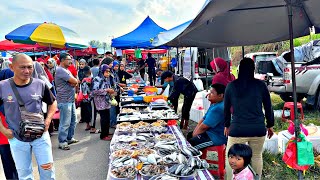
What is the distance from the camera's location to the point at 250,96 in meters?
3.17

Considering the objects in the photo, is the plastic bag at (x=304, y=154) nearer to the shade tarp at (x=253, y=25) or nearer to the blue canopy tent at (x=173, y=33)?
the shade tarp at (x=253, y=25)

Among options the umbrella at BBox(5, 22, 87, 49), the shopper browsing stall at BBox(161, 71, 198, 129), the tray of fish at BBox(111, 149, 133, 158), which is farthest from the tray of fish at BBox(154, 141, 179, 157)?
the umbrella at BBox(5, 22, 87, 49)

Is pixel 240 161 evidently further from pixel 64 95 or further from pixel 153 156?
pixel 64 95

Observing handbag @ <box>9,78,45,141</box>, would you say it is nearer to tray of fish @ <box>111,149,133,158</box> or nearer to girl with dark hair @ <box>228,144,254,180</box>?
tray of fish @ <box>111,149,133,158</box>

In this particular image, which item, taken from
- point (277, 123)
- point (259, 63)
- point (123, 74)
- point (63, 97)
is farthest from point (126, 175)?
point (259, 63)

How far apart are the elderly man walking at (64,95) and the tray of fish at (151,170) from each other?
11.0 ft

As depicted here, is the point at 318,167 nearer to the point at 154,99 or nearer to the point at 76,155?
the point at 154,99

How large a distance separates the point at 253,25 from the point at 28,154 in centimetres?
383

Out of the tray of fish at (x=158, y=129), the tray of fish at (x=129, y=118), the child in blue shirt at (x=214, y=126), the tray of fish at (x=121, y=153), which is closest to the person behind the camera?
the tray of fish at (x=121, y=153)

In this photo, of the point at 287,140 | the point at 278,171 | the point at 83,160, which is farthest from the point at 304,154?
the point at 83,160

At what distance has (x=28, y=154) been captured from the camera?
309 centimetres

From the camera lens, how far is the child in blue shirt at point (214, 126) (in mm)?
3830

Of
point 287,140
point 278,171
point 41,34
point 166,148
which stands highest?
point 41,34

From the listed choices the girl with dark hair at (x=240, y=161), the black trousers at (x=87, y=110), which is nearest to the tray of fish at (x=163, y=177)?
the girl with dark hair at (x=240, y=161)
